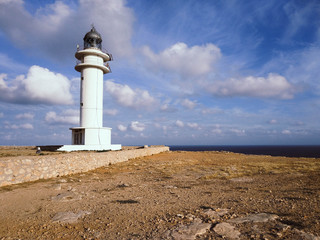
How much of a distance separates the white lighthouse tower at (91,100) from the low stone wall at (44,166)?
8.62 m

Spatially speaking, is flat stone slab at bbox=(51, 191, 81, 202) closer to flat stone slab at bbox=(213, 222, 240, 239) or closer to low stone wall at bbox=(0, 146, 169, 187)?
low stone wall at bbox=(0, 146, 169, 187)

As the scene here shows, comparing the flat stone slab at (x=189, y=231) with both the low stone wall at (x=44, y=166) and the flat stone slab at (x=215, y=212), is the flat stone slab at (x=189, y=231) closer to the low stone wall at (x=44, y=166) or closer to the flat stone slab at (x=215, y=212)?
the flat stone slab at (x=215, y=212)

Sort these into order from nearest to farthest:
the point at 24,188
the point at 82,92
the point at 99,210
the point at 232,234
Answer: the point at 232,234 → the point at 99,210 → the point at 24,188 → the point at 82,92

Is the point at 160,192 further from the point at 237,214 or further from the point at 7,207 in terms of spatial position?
the point at 7,207

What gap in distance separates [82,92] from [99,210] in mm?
20366

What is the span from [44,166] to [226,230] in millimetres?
8780

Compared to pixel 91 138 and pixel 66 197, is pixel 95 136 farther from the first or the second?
pixel 66 197

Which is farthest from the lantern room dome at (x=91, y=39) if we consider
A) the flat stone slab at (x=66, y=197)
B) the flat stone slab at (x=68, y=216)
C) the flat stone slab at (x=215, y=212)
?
the flat stone slab at (x=215, y=212)

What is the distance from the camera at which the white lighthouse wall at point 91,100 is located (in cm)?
2336

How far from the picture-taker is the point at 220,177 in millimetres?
10133

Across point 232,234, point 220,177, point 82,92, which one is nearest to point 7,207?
point 232,234

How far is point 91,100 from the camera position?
23562 mm

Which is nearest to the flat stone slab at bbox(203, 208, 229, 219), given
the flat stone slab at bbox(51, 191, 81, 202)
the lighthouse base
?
the flat stone slab at bbox(51, 191, 81, 202)

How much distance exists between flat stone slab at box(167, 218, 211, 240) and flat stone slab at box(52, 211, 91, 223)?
91.2 inches
